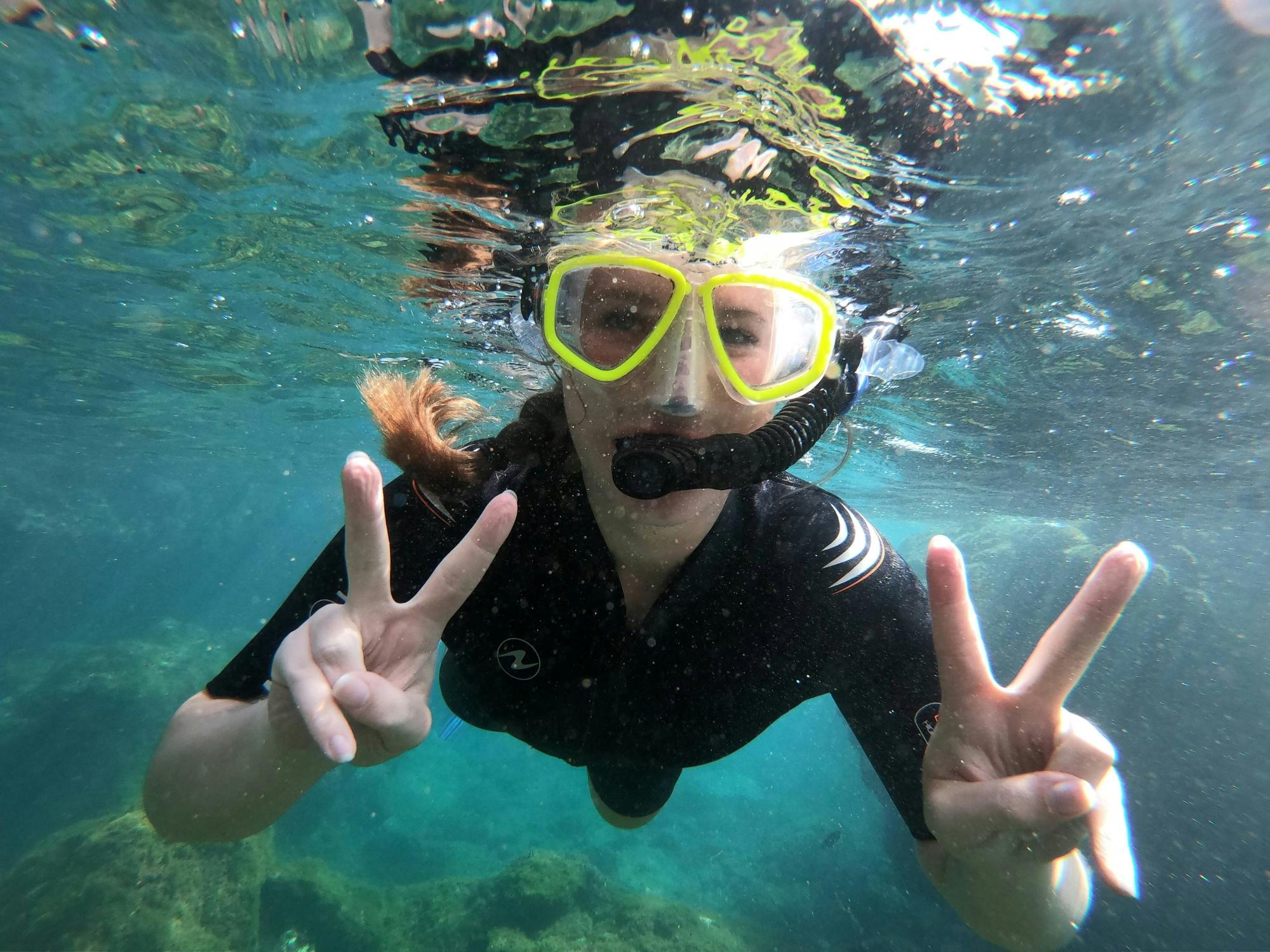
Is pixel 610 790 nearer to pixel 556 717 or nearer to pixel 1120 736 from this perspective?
pixel 556 717

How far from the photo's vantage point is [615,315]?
9.86 ft

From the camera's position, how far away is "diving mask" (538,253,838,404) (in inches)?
110

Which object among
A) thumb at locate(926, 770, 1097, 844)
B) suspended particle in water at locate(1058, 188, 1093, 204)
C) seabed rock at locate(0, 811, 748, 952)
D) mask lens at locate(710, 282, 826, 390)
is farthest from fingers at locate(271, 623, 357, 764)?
seabed rock at locate(0, 811, 748, 952)

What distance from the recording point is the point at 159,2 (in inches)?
178

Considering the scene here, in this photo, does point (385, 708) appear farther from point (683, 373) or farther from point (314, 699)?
point (683, 373)

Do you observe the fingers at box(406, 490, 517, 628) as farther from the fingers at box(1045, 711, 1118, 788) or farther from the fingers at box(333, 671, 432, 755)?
the fingers at box(1045, 711, 1118, 788)

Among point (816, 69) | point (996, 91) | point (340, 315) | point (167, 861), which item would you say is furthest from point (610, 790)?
point (167, 861)

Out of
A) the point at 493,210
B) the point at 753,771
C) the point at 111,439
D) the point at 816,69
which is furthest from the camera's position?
the point at 753,771

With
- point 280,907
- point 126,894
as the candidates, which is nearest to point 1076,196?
point 126,894

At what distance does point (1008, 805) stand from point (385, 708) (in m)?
1.97

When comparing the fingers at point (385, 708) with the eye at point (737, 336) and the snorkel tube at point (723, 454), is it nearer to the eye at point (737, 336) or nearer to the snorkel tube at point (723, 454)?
the snorkel tube at point (723, 454)

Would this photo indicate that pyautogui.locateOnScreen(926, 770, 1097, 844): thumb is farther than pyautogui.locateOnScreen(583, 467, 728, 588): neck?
No

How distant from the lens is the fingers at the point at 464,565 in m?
2.20

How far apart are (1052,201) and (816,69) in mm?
3432
